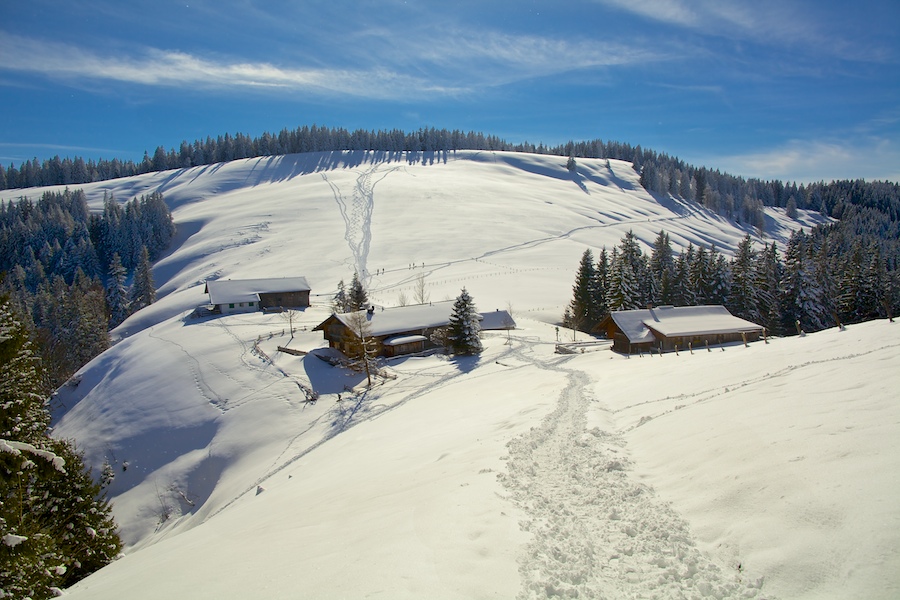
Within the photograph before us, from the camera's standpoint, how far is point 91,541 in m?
15.4

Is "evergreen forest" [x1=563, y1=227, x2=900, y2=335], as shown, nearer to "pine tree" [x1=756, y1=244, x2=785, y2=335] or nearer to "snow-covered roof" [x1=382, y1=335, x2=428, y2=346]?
"pine tree" [x1=756, y1=244, x2=785, y2=335]

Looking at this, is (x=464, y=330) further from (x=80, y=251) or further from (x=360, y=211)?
(x=80, y=251)

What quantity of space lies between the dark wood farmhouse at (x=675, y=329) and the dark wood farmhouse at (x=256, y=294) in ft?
130

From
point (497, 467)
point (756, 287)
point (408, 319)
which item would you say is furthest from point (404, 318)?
point (756, 287)

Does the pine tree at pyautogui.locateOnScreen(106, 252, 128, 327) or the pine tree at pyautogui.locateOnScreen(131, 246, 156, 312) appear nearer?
the pine tree at pyautogui.locateOnScreen(106, 252, 128, 327)

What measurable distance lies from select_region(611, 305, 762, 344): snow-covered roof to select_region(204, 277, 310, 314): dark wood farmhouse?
39728 mm

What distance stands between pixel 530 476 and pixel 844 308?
51132 mm

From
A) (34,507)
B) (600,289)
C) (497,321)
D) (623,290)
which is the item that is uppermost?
(623,290)

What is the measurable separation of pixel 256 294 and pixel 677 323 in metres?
47.6

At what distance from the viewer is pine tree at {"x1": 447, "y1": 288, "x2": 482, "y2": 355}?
136 feet

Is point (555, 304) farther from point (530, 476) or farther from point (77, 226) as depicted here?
point (77, 226)

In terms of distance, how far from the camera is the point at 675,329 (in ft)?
128

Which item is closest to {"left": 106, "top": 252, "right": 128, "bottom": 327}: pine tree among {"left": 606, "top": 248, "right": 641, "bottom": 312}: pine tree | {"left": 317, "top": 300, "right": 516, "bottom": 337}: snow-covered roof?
{"left": 317, "top": 300, "right": 516, "bottom": 337}: snow-covered roof

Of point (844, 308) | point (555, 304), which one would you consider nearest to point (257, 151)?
point (555, 304)
